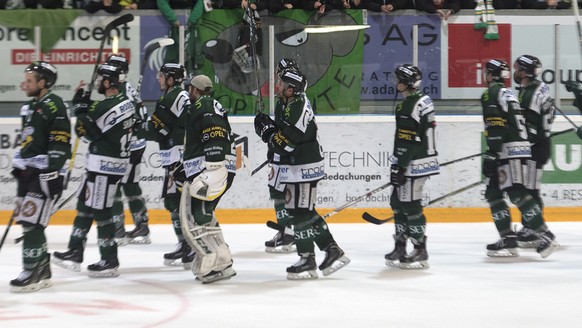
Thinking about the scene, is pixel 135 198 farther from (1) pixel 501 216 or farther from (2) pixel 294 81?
(1) pixel 501 216

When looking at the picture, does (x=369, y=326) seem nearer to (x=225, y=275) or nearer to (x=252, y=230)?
(x=225, y=275)

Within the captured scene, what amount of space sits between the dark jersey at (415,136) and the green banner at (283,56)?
10.2 ft

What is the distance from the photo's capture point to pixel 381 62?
10.2 metres

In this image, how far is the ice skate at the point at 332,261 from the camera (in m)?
6.54

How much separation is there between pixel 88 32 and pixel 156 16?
0.72 metres

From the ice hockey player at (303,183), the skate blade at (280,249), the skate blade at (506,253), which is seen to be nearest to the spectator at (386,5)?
the skate blade at (280,249)

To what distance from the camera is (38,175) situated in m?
5.97

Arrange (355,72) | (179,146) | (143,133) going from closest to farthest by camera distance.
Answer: (179,146)
(143,133)
(355,72)

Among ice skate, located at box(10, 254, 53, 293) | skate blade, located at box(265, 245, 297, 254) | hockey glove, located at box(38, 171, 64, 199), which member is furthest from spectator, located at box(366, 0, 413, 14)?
ice skate, located at box(10, 254, 53, 293)

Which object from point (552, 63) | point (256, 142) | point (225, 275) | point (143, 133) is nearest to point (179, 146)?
point (143, 133)

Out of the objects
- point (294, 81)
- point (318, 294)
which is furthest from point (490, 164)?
point (318, 294)

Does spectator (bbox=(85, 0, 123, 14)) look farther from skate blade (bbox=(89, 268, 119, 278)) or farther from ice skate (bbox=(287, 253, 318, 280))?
ice skate (bbox=(287, 253, 318, 280))

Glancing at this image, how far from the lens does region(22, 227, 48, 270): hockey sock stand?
5973 mm

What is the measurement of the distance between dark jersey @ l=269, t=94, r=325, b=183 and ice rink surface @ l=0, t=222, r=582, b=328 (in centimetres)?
72
